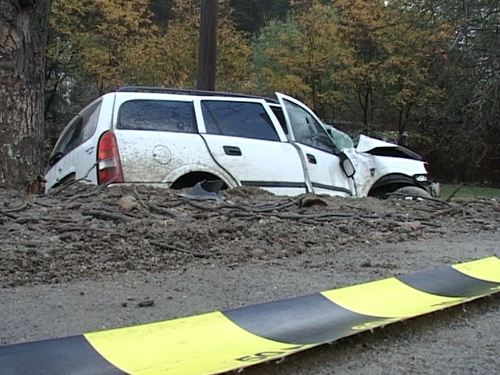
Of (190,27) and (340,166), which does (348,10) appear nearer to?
(190,27)

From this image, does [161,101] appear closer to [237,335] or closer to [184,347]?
[237,335]

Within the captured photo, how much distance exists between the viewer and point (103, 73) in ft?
74.1

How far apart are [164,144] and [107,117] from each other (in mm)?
719

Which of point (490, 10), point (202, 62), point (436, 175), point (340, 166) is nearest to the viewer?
point (340, 166)

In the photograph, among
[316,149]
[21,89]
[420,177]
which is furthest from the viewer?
[420,177]

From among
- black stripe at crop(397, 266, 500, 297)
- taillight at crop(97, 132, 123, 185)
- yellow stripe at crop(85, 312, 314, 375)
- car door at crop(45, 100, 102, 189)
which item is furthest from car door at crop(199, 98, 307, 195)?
yellow stripe at crop(85, 312, 314, 375)

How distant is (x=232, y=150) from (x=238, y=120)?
1.89 feet

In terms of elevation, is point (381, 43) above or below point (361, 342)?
above

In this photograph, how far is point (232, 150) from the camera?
6.97 m

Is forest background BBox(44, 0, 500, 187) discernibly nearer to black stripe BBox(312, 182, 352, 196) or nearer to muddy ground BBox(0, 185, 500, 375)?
black stripe BBox(312, 182, 352, 196)

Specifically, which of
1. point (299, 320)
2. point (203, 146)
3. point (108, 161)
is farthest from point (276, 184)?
point (299, 320)

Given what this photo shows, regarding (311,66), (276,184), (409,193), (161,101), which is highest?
(311,66)

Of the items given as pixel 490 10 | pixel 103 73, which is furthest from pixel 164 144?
pixel 103 73

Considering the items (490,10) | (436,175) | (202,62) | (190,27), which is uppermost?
(190,27)
